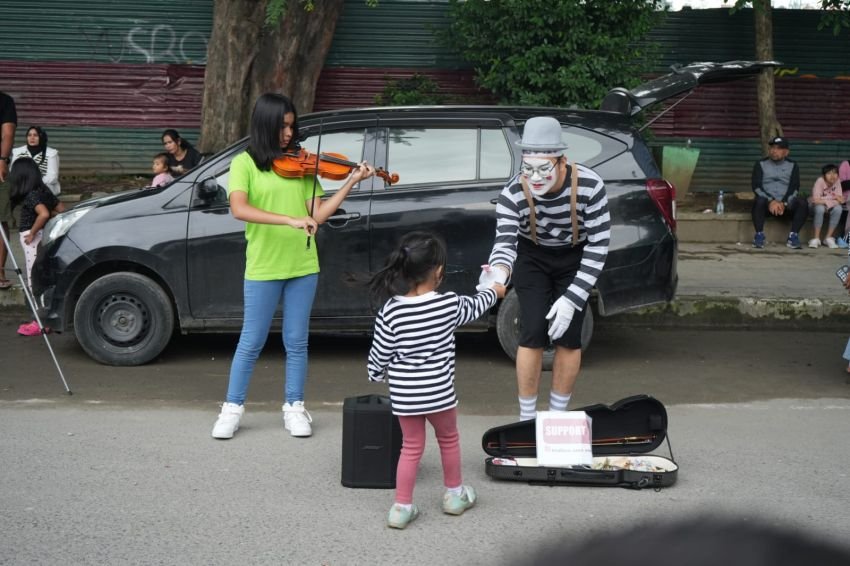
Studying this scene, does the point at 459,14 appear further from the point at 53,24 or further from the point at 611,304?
the point at 611,304

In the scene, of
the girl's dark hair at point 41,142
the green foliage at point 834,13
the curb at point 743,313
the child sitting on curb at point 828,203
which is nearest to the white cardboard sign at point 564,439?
Result: the curb at point 743,313

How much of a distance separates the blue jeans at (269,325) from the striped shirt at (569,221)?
127 centimetres

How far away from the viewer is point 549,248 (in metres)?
5.97

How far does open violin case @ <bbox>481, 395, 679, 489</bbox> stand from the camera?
5559 millimetres

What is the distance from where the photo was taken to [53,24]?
49.4ft

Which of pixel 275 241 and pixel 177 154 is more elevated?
pixel 177 154

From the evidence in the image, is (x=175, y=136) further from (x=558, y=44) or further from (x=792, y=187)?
(x=792, y=187)

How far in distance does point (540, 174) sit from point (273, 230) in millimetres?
1593

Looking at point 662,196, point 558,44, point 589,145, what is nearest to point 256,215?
point 589,145

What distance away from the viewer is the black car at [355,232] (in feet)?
26.4

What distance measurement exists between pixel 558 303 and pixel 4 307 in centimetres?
622

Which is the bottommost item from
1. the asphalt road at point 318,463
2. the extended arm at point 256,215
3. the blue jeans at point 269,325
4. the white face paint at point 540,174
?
the asphalt road at point 318,463

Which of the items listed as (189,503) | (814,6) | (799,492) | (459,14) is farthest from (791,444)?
(814,6)

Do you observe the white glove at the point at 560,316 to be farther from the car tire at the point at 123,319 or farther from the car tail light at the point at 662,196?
the car tire at the point at 123,319
